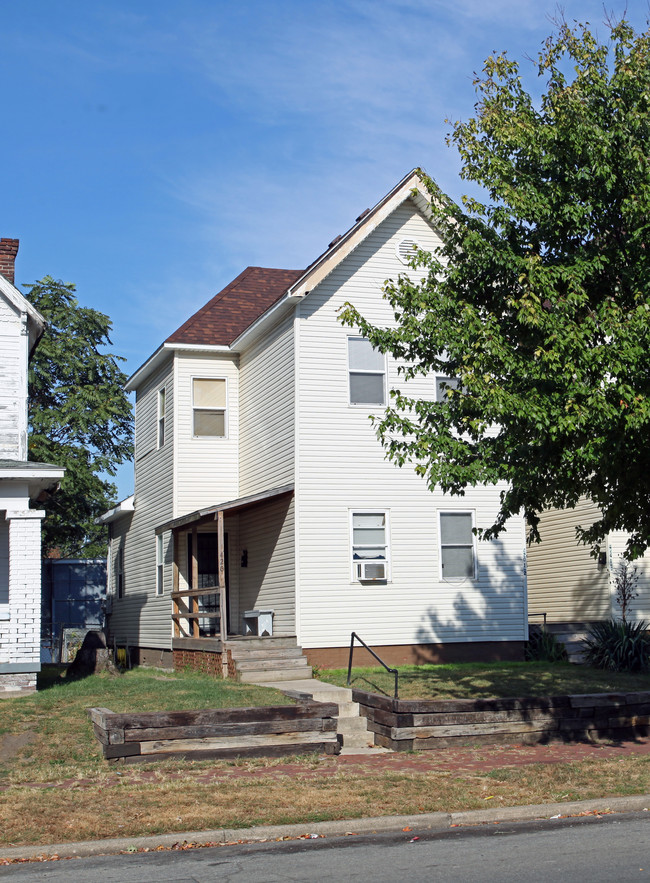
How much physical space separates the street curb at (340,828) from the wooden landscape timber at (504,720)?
3345mm

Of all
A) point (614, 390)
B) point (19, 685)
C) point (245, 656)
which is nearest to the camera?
point (614, 390)

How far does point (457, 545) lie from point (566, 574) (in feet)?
15.7

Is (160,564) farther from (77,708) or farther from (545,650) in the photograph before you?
(77,708)

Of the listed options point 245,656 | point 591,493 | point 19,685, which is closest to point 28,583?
point 19,685

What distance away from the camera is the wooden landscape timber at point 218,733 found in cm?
1083

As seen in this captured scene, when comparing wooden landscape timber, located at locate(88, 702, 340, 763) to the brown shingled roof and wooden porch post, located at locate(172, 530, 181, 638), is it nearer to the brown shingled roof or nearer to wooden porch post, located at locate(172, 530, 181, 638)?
wooden porch post, located at locate(172, 530, 181, 638)

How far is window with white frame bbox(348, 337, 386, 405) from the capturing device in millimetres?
20094

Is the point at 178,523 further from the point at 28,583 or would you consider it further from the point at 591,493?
the point at 591,493

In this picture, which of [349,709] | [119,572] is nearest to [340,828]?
[349,709]

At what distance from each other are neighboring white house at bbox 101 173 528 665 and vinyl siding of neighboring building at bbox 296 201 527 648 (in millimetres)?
29

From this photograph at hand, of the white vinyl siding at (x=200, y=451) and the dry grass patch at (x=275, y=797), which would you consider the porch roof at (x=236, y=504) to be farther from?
the dry grass patch at (x=275, y=797)

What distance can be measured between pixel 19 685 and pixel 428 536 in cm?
861

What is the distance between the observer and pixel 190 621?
21.0 metres

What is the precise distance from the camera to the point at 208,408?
2250 cm
